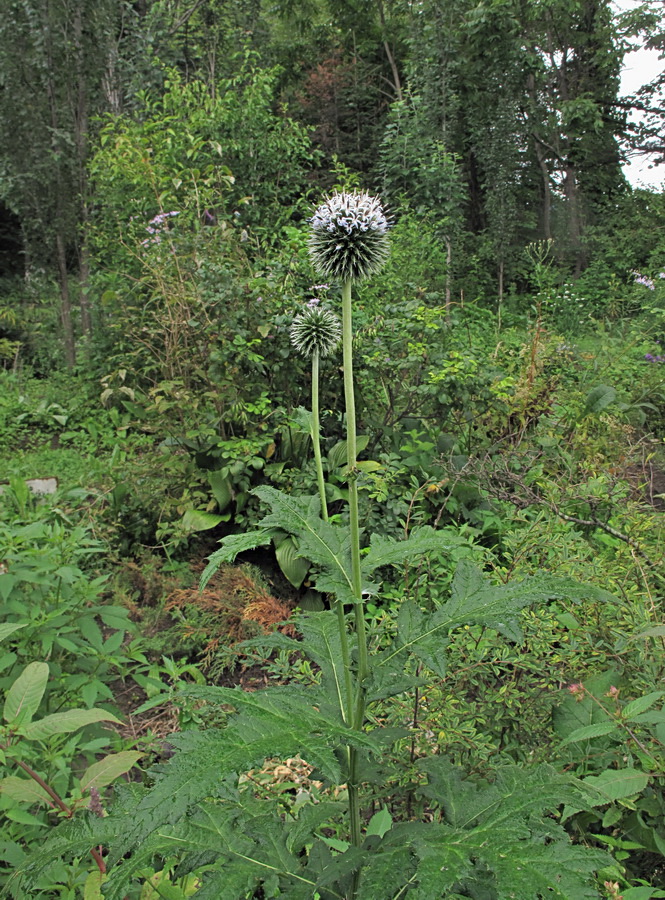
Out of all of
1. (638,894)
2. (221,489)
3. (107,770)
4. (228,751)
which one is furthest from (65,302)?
(638,894)

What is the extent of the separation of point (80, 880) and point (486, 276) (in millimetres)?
11684

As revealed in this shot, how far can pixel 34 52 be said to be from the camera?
23.4 feet

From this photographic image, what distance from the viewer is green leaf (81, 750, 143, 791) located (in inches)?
55.8

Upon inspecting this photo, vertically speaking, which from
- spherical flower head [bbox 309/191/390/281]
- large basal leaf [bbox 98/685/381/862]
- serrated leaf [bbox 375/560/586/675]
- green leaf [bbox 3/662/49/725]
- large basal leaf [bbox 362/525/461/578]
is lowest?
green leaf [bbox 3/662/49/725]

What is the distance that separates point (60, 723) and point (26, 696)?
0.35 ft

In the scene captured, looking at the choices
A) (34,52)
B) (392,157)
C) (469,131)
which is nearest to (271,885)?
(34,52)

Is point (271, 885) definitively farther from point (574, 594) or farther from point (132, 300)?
point (132, 300)

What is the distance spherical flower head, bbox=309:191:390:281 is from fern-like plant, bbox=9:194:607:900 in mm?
19

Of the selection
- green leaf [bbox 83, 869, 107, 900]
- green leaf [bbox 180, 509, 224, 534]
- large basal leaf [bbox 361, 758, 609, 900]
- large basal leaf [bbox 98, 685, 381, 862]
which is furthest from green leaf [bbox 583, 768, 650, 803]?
green leaf [bbox 180, 509, 224, 534]

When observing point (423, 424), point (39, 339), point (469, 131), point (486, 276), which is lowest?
point (423, 424)

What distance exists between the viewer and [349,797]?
43.0 inches

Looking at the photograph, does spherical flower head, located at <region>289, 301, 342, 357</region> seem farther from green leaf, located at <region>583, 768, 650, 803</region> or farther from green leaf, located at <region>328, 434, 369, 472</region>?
green leaf, located at <region>328, 434, 369, 472</region>

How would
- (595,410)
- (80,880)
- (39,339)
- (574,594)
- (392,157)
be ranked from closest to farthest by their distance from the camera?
(574,594)
(80,880)
(595,410)
(39,339)
(392,157)

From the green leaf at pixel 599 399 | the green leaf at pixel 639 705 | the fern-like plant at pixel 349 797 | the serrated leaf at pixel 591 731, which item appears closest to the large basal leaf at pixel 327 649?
the fern-like plant at pixel 349 797
